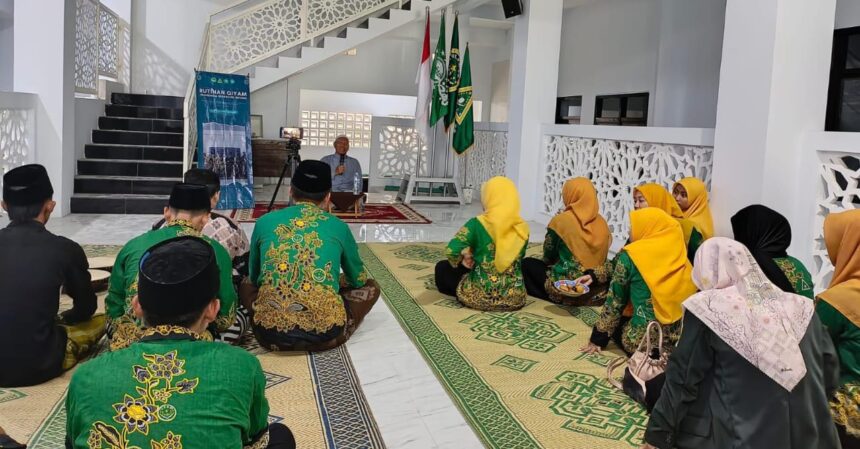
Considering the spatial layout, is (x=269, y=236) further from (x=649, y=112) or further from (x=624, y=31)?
(x=624, y=31)

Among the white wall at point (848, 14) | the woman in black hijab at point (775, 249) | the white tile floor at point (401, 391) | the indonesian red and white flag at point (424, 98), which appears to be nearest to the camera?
the white tile floor at point (401, 391)

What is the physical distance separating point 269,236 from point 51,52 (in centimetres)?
520

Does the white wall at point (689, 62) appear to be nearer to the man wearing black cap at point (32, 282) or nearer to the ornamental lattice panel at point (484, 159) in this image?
the ornamental lattice panel at point (484, 159)

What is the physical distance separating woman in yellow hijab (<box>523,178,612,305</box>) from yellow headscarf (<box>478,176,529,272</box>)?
0.35 metres

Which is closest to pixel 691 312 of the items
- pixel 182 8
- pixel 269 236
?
pixel 269 236

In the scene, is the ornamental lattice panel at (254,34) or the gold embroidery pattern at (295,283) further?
the ornamental lattice panel at (254,34)

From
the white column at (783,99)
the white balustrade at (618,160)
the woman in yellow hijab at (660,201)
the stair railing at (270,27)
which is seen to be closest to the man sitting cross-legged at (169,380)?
the woman in yellow hijab at (660,201)

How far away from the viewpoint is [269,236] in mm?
3225

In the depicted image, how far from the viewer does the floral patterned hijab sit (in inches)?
69.9

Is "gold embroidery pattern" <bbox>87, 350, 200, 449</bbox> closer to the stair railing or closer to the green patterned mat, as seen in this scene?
the green patterned mat

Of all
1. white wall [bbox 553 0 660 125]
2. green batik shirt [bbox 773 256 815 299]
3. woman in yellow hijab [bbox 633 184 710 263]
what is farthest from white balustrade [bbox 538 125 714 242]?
white wall [bbox 553 0 660 125]

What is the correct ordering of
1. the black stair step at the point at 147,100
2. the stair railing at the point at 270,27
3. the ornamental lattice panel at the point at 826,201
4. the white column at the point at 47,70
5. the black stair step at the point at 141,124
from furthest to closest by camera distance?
the black stair step at the point at 147,100 → the stair railing at the point at 270,27 → the black stair step at the point at 141,124 → the white column at the point at 47,70 → the ornamental lattice panel at the point at 826,201

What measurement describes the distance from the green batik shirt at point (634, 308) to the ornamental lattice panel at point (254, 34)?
24.9 feet

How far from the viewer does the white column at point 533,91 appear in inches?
311
